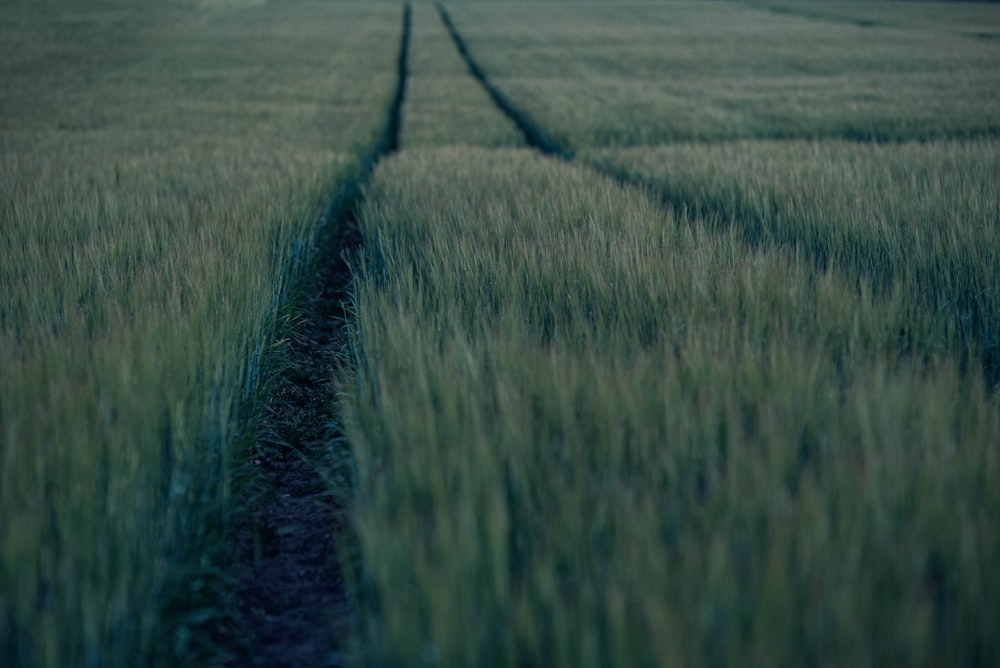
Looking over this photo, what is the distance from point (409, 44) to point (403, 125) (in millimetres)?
13856

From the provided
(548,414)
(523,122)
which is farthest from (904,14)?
(548,414)

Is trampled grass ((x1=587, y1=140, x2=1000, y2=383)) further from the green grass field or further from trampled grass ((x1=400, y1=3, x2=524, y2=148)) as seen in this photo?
trampled grass ((x1=400, y1=3, x2=524, y2=148))

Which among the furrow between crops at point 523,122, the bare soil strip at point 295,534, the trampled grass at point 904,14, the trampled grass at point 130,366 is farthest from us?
the trampled grass at point 904,14

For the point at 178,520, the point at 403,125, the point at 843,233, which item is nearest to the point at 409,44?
the point at 403,125

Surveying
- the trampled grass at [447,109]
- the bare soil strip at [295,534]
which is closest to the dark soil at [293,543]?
the bare soil strip at [295,534]

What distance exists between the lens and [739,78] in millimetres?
12430

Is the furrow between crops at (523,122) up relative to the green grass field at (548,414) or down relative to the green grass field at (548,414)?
up

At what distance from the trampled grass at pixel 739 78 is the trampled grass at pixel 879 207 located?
209cm

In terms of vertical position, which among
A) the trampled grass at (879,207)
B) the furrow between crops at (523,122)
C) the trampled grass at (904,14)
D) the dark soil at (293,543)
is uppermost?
the trampled grass at (904,14)

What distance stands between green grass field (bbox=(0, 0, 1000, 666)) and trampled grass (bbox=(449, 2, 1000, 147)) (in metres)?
3.50

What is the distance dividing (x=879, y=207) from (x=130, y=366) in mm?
2800

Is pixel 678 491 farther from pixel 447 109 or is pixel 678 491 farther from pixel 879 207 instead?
pixel 447 109

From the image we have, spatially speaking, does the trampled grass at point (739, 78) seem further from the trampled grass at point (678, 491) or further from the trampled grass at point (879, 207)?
the trampled grass at point (678, 491)

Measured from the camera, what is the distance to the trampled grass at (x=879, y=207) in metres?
1.99
